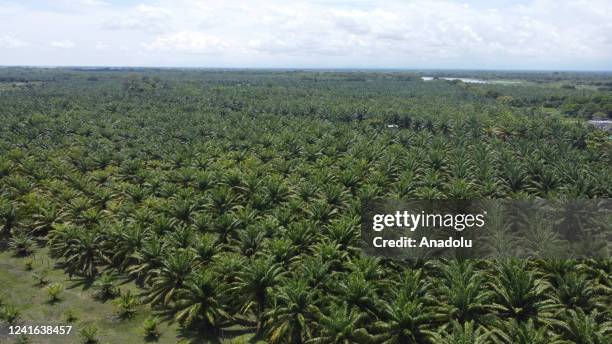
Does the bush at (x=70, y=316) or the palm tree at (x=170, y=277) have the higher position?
the palm tree at (x=170, y=277)

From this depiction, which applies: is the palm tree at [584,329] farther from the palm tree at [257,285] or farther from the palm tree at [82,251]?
the palm tree at [82,251]

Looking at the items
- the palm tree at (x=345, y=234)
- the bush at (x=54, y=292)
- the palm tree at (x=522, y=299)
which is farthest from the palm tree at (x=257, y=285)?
the bush at (x=54, y=292)

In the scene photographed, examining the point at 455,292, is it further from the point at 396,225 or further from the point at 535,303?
the point at 396,225

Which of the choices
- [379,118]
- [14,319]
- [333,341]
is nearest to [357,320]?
[333,341]

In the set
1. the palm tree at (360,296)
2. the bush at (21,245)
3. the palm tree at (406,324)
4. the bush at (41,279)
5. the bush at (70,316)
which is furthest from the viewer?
the bush at (21,245)

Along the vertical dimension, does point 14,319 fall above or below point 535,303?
below

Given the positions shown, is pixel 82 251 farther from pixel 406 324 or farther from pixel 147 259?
pixel 406 324
